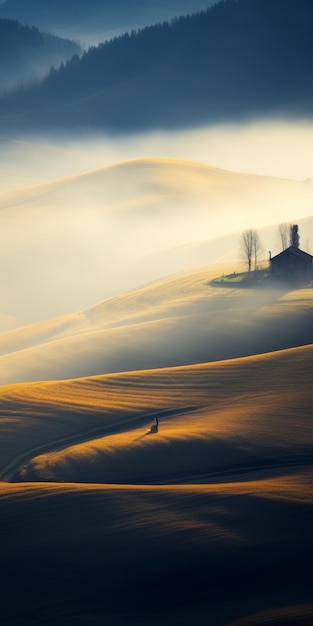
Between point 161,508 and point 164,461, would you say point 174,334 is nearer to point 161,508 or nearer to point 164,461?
point 164,461

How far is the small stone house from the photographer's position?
75.3 m

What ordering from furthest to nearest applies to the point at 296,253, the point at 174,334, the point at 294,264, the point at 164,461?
the point at 294,264, the point at 296,253, the point at 174,334, the point at 164,461

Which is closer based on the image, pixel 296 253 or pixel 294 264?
pixel 296 253

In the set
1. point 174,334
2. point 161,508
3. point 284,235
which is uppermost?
point 284,235

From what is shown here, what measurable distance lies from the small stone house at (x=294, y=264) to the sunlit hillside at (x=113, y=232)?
42.3 meters

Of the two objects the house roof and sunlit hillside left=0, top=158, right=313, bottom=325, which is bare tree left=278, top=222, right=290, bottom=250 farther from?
the house roof

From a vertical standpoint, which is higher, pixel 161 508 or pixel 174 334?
pixel 174 334

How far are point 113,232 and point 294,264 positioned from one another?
98.8 m

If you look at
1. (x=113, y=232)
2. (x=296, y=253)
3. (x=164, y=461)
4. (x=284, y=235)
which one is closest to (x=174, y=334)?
(x=296, y=253)

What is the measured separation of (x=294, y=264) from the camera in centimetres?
7588

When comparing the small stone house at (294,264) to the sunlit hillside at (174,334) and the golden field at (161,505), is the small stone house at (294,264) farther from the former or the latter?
the golden field at (161,505)

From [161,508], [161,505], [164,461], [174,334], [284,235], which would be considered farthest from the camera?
[284,235]

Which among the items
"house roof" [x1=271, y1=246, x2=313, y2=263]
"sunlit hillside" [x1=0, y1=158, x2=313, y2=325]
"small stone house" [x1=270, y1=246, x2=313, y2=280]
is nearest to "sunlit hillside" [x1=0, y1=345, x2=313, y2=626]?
"house roof" [x1=271, y1=246, x2=313, y2=263]

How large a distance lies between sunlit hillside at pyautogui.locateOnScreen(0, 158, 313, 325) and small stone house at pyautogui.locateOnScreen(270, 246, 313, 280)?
4233 cm
